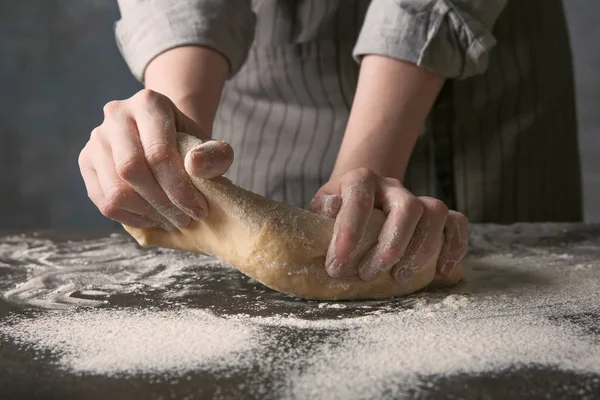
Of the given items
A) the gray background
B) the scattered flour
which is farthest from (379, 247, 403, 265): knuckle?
the gray background

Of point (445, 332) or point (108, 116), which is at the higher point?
point (108, 116)

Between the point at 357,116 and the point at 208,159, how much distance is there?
31cm

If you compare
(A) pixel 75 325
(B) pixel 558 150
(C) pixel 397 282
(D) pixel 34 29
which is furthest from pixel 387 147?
(D) pixel 34 29

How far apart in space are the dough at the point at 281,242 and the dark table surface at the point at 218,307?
0.02 m

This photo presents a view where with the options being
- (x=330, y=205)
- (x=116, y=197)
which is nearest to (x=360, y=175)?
(x=330, y=205)

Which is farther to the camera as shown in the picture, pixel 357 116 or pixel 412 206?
pixel 357 116

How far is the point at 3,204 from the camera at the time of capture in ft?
7.88

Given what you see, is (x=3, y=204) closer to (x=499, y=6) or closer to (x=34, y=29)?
(x=34, y=29)

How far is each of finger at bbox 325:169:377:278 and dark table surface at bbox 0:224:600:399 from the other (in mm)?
46

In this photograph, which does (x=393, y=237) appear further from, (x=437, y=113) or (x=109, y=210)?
(x=437, y=113)

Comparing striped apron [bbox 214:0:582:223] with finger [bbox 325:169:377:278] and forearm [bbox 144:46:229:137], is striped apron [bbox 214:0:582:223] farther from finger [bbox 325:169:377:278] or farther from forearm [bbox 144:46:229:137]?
finger [bbox 325:169:377:278]

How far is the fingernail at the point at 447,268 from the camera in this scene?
0.79 meters

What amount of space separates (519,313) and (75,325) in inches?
17.2

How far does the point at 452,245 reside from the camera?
0.80m
